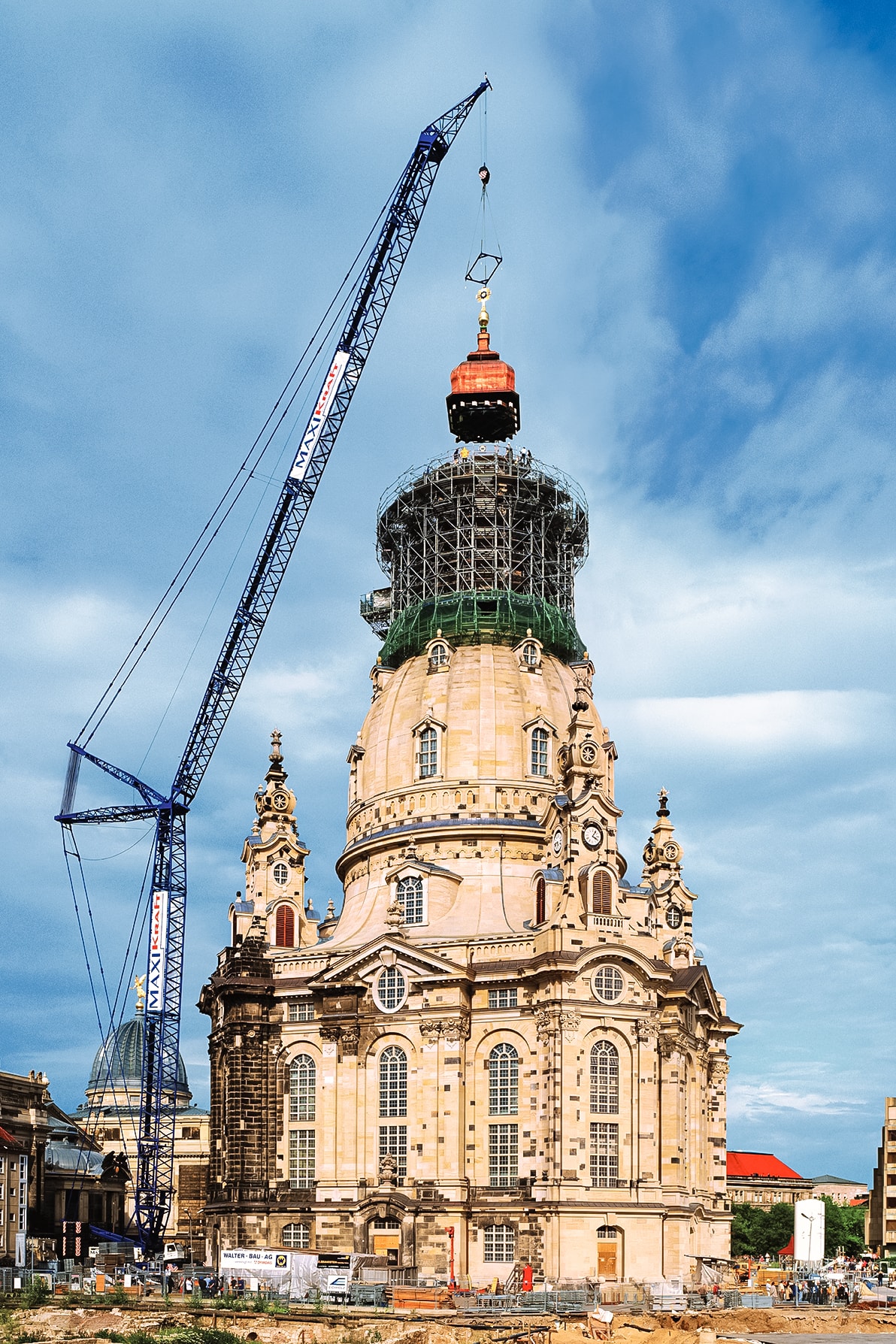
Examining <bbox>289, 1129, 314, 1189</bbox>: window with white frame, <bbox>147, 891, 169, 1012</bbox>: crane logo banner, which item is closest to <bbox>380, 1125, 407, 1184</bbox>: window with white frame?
<bbox>289, 1129, 314, 1189</bbox>: window with white frame

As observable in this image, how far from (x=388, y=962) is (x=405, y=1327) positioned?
32.2m

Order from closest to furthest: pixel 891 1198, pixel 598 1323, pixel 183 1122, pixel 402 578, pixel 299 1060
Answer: pixel 598 1323, pixel 299 1060, pixel 402 578, pixel 891 1198, pixel 183 1122

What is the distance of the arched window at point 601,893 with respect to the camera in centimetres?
10162

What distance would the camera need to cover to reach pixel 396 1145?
10062 centimetres

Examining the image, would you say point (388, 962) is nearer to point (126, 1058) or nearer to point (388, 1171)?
point (388, 1171)

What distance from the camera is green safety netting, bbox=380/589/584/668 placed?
4633 inches

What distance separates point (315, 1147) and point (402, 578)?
4470cm

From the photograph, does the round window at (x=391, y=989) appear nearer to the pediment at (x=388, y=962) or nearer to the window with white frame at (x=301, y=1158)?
the pediment at (x=388, y=962)

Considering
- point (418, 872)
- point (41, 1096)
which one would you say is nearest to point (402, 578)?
point (418, 872)

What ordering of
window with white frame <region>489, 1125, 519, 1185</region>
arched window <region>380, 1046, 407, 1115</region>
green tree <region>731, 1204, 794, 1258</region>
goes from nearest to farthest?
1. window with white frame <region>489, 1125, 519, 1185</region>
2. arched window <region>380, 1046, 407, 1115</region>
3. green tree <region>731, 1204, 794, 1258</region>

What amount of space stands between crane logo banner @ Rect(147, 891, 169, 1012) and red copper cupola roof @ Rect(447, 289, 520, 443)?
47.2 m

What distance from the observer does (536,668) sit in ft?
383

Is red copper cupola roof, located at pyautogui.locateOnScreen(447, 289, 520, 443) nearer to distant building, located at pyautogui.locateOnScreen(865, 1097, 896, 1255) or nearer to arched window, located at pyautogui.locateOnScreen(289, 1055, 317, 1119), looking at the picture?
arched window, located at pyautogui.locateOnScreen(289, 1055, 317, 1119)

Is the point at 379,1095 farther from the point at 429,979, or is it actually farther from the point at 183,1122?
the point at 183,1122
